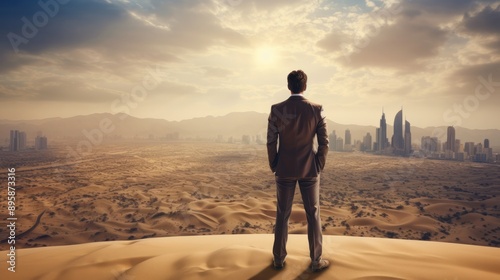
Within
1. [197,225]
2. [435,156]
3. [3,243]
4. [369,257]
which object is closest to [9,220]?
[3,243]

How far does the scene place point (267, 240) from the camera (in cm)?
436

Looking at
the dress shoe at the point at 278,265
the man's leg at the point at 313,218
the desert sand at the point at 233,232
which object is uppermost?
the man's leg at the point at 313,218

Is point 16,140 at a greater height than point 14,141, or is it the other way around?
point 16,140

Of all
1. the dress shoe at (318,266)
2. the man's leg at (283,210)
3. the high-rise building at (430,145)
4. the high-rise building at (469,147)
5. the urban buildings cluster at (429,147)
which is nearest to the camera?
the dress shoe at (318,266)

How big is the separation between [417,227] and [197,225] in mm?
7434

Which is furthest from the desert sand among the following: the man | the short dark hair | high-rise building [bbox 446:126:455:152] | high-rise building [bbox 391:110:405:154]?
high-rise building [bbox 391:110:405:154]

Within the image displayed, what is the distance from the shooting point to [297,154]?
307 centimetres

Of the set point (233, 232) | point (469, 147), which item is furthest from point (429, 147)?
point (233, 232)

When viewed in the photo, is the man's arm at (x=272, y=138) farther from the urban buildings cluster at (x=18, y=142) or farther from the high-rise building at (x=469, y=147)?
the high-rise building at (x=469, y=147)

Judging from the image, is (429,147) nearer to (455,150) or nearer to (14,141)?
(455,150)

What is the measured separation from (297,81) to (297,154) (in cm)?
84

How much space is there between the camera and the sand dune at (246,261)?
2830mm

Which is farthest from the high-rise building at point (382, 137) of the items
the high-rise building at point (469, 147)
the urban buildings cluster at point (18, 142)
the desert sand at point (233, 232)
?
the urban buildings cluster at point (18, 142)

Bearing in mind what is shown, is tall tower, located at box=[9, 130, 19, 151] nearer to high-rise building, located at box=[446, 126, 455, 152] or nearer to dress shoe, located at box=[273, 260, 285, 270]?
dress shoe, located at box=[273, 260, 285, 270]
